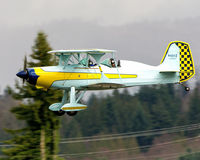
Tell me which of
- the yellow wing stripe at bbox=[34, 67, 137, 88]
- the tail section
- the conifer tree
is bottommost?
the conifer tree

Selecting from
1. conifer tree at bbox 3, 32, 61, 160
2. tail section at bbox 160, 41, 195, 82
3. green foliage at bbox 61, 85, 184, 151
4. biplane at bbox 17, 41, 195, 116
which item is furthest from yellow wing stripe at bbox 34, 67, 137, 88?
green foliage at bbox 61, 85, 184, 151

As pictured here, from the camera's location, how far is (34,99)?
2988cm

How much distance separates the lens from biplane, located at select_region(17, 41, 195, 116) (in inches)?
607

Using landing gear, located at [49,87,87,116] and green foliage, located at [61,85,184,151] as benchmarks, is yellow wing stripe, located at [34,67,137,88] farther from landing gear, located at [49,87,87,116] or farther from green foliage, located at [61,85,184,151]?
green foliage, located at [61,85,184,151]

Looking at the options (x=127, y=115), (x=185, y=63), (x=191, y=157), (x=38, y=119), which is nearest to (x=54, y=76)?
(x=185, y=63)

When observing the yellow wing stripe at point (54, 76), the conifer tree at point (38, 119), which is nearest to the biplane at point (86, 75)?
the yellow wing stripe at point (54, 76)

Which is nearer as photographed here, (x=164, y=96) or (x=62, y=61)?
(x=62, y=61)

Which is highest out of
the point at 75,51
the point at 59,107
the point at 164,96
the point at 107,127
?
the point at 75,51

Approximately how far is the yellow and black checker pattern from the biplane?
450 millimetres

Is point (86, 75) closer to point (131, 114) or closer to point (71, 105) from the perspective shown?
point (71, 105)

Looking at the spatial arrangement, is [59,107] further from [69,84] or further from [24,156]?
[24,156]

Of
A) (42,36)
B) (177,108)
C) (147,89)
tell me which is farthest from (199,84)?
(42,36)

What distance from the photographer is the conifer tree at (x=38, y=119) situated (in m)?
29.1

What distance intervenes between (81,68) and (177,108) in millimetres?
63933
